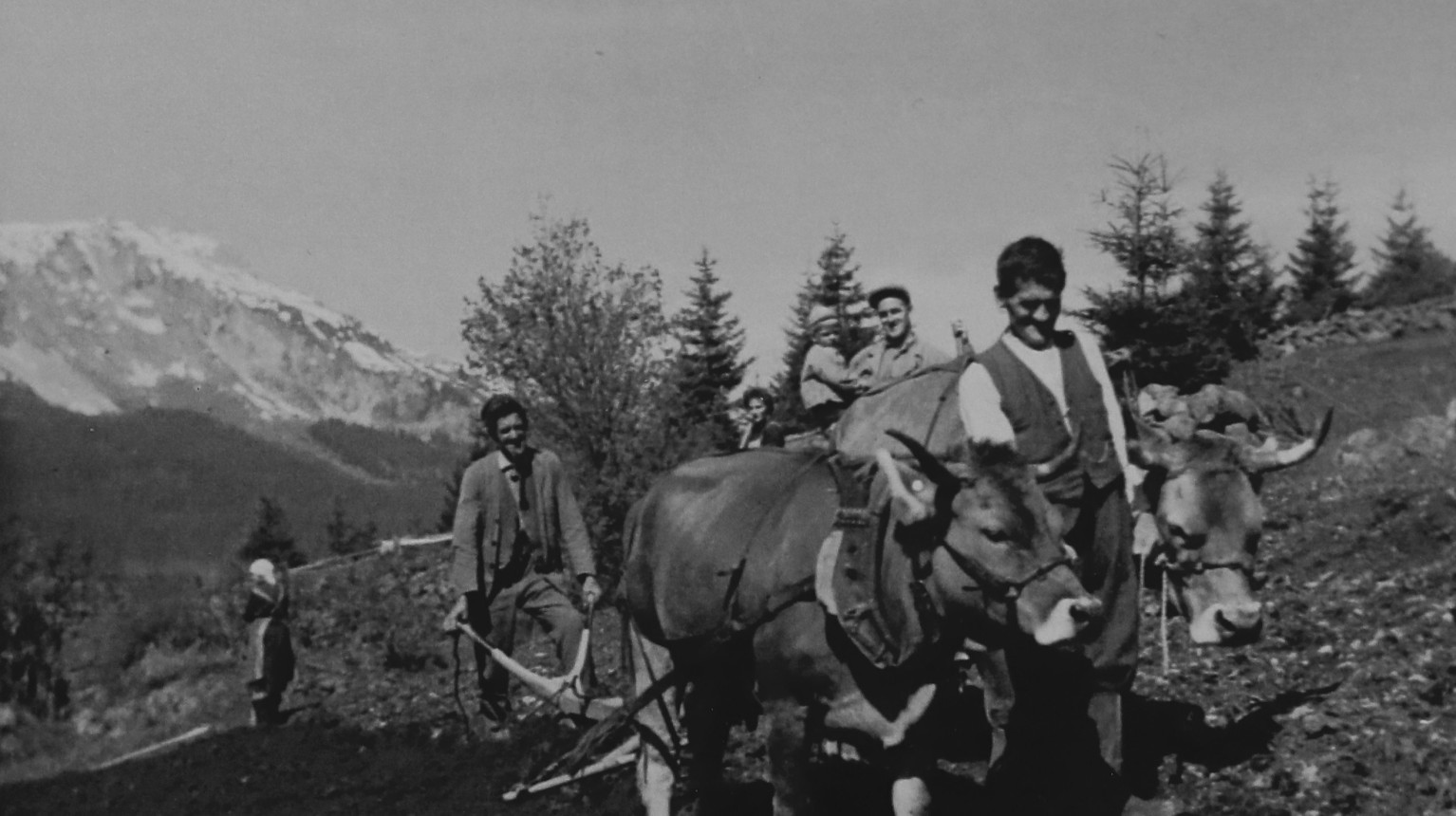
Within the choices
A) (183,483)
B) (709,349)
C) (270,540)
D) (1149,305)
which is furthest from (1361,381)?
(183,483)

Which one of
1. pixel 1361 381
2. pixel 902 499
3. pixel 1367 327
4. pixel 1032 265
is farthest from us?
pixel 1367 327

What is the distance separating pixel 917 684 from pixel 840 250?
32187 mm

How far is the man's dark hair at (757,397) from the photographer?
1025 centimetres

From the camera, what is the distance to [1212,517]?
6129 mm

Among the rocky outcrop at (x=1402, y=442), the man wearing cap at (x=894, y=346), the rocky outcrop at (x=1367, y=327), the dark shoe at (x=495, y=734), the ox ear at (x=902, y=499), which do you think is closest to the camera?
the ox ear at (x=902, y=499)

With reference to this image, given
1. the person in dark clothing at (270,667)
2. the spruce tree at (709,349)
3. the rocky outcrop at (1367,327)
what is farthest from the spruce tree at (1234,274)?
the person in dark clothing at (270,667)

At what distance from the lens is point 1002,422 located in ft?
18.0

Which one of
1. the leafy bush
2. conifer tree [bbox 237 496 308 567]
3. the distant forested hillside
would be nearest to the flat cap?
the leafy bush

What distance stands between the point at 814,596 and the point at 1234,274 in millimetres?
39633

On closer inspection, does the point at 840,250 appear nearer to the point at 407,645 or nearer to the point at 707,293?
the point at 707,293

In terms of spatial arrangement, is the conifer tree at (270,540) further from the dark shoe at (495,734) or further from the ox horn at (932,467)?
the ox horn at (932,467)

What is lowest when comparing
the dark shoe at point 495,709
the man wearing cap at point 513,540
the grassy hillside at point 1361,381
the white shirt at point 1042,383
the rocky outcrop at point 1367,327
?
the dark shoe at point 495,709

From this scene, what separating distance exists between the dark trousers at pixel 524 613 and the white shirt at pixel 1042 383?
3.98m

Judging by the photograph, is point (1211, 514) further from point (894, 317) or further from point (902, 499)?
point (894, 317)
